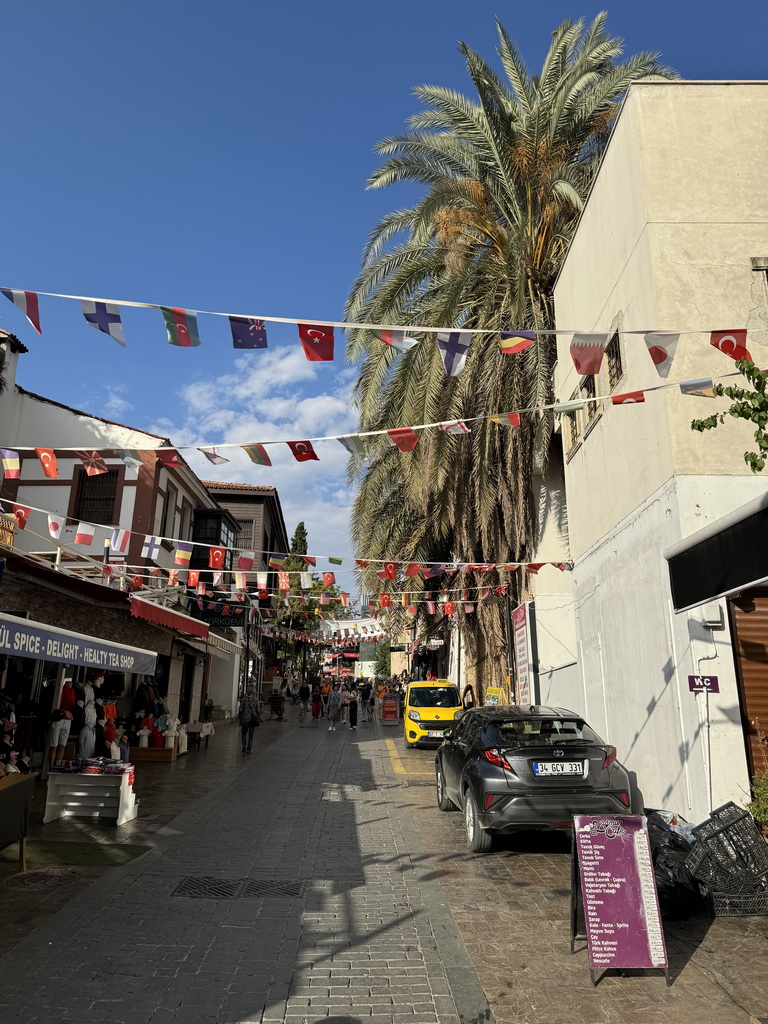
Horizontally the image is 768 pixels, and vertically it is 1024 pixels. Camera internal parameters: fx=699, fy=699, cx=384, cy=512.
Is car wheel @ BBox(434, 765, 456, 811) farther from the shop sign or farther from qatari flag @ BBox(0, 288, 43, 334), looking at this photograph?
qatari flag @ BBox(0, 288, 43, 334)

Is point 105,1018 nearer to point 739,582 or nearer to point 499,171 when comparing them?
point 739,582

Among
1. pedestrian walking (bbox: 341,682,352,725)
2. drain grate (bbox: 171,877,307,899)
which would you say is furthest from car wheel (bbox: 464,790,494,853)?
pedestrian walking (bbox: 341,682,352,725)

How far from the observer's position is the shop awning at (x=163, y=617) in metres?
14.1

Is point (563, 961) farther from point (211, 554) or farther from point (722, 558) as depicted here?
point (211, 554)

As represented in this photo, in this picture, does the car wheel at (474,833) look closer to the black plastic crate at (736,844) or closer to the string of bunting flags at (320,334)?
the black plastic crate at (736,844)

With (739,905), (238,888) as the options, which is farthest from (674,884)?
(238,888)

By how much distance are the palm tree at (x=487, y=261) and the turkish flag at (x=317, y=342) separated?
7788mm

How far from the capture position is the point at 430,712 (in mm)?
21203

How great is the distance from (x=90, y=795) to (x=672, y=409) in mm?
9390

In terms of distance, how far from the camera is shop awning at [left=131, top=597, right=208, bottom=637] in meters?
14.1

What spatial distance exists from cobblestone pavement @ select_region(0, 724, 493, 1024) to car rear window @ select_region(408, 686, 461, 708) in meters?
12.3

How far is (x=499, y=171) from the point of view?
51.4 feet

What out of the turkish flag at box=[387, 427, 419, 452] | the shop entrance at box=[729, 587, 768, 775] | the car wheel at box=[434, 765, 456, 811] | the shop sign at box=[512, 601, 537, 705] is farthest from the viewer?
the shop sign at box=[512, 601, 537, 705]

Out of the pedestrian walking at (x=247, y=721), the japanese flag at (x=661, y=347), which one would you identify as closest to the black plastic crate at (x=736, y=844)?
the japanese flag at (x=661, y=347)
